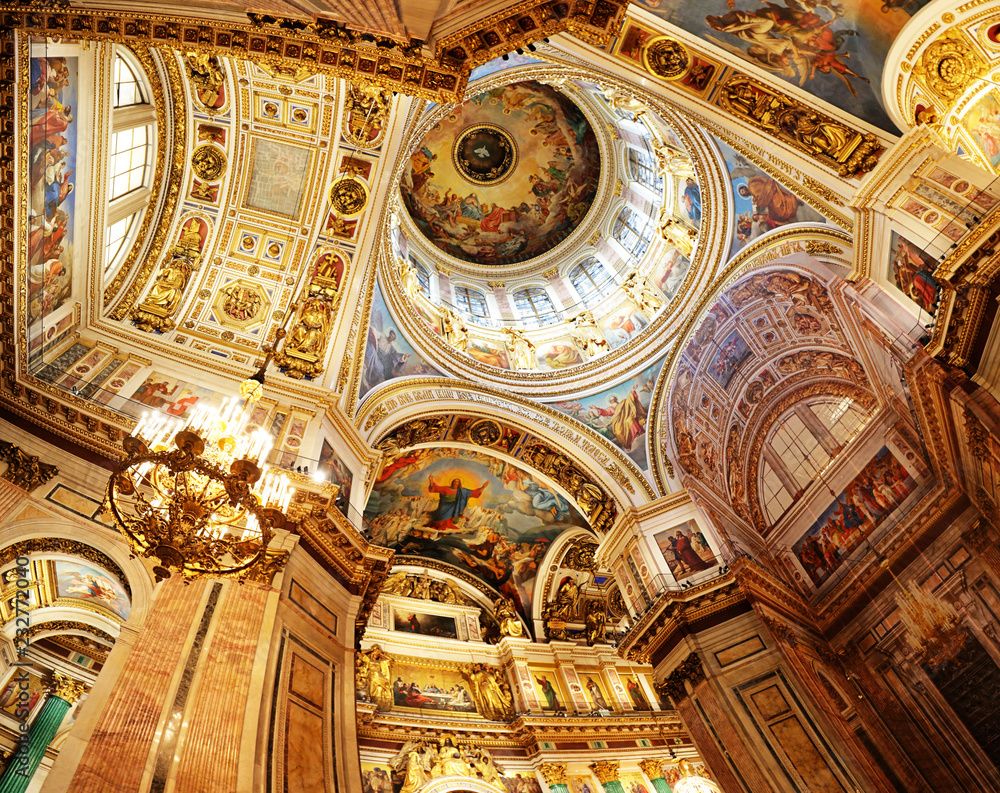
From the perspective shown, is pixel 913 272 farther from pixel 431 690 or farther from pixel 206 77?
pixel 431 690

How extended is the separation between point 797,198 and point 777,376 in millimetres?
4951

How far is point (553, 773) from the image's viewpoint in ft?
44.5

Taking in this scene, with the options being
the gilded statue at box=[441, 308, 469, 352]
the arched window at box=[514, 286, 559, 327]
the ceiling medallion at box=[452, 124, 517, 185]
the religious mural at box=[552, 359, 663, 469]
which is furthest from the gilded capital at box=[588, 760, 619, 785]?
the ceiling medallion at box=[452, 124, 517, 185]

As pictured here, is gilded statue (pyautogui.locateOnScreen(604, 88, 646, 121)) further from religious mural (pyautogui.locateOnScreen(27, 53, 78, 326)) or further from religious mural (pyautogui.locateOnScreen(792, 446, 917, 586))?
religious mural (pyautogui.locateOnScreen(27, 53, 78, 326))

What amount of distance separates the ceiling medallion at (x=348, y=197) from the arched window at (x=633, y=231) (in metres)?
8.30

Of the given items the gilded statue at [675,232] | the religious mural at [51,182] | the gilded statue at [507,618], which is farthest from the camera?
the gilded statue at [507,618]

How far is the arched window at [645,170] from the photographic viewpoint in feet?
54.9

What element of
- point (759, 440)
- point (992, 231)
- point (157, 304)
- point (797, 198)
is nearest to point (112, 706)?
point (157, 304)

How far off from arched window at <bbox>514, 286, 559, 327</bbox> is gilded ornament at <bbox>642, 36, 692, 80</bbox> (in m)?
9.79

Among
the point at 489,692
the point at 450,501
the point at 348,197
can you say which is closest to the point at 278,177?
the point at 348,197

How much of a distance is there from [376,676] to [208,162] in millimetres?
11236

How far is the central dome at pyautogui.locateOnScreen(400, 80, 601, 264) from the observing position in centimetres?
1841

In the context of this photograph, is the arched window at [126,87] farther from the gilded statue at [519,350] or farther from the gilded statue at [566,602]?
the gilded statue at [566,602]

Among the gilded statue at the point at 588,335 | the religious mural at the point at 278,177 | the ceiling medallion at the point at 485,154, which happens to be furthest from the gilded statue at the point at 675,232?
the religious mural at the point at 278,177
